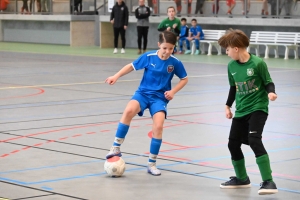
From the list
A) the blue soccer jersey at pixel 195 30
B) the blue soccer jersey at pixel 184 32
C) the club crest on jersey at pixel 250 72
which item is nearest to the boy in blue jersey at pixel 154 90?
the club crest on jersey at pixel 250 72

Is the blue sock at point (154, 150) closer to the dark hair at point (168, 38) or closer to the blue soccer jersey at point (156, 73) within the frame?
the blue soccer jersey at point (156, 73)

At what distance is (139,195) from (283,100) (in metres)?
8.38

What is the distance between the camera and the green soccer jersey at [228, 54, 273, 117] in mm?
7039

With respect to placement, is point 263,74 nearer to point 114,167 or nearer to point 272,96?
point 272,96

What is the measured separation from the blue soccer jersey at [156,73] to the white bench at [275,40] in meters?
19.7

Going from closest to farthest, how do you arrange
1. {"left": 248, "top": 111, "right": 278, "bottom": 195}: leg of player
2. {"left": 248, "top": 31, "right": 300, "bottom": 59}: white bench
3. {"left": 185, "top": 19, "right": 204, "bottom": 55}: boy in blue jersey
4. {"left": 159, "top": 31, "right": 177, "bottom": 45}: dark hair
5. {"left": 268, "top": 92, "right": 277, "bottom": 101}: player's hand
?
1. {"left": 268, "top": 92, "right": 277, "bottom": 101}: player's hand
2. {"left": 248, "top": 111, "right": 278, "bottom": 195}: leg of player
3. {"left": 159, "top": 31, "right": 177, "bottom": 45}: dark hair
4. {"left": 248, "top": 31, "right": 300, "bottom": 59}: white bench
5. {"left": 185, "top": 19, "right": 204, "bottom": 55}: boy in blue jersey

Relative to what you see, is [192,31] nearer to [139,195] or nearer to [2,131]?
[2,131]

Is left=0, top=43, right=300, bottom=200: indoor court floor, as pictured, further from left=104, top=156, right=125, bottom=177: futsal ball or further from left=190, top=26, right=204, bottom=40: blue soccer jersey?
left=190, top=26, right=204, bottom=40: blue soccer jersey

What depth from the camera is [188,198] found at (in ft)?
22.4

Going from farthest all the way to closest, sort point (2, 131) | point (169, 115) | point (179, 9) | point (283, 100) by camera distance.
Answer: point (179, 9)
point (283, 100)
point (169, 115)
point (2, 131)

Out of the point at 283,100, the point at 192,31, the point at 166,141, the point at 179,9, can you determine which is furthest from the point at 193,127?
the point at 179,9

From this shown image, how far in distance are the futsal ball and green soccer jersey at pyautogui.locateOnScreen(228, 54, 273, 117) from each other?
140 cm

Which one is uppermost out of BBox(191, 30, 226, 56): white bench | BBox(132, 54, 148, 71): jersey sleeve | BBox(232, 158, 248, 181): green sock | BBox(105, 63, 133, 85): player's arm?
BBox(132, 54, 148, 71): jersey sleeve

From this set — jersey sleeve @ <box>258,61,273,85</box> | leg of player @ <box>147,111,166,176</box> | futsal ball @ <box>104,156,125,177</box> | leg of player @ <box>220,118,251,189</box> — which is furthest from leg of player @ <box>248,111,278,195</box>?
futsal ball @ <box>104,156,125,177</box>
